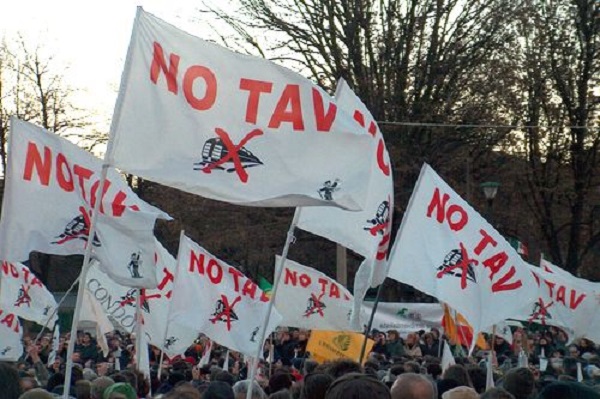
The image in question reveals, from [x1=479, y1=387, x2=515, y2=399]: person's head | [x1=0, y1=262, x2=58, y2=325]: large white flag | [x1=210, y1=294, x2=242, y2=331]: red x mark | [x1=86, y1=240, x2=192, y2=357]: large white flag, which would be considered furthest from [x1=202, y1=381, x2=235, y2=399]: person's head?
[x1=0, y1=262, x2=58, y2=325]: large white flag

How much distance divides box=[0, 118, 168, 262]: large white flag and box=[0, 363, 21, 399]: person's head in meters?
3.76

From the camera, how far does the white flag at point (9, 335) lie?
14398 millimetres

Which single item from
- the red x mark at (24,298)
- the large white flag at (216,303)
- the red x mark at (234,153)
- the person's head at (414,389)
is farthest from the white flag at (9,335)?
the person's head at (414,389)

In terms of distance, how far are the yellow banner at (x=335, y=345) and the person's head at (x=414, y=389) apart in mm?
10042

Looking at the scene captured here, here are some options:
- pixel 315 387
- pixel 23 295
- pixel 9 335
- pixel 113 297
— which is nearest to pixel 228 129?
pixel 315 387

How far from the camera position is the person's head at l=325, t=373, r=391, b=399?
13.0 ft

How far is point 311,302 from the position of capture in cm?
1678

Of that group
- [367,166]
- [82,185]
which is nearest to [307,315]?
[82,185]

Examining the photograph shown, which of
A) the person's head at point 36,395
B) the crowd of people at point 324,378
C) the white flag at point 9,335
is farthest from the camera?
the white flag at point 9,335

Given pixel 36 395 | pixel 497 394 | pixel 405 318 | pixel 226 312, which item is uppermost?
pixel 497 394

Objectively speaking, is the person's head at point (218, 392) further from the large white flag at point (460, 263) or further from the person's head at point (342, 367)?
the large white flag at point (460, 263)

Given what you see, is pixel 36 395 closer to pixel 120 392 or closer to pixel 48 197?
pixel 120 392

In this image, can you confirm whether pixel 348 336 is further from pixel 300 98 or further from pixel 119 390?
pixel 119 390

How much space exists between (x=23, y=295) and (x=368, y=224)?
6.44m
